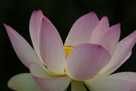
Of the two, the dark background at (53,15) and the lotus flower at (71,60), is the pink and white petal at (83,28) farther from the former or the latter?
the dark background at (53,15)

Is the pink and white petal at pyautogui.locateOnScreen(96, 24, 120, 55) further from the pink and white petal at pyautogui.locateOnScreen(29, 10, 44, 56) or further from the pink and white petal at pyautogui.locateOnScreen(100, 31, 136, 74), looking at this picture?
the pink and white petal at pyautogui.locateOnScreen(29, 10, 44, 56)

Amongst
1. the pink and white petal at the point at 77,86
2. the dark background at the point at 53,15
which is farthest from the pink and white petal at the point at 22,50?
the dark background at the point at 53,15

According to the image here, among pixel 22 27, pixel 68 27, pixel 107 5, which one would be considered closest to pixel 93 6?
pixel 107 5

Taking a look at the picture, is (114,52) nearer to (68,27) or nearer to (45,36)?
(45,36)

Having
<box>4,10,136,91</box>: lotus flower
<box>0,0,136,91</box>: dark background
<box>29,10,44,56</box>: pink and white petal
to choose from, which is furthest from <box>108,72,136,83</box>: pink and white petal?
<box>0,0,136,91</box>: dark background

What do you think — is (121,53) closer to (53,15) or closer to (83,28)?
(83,28)

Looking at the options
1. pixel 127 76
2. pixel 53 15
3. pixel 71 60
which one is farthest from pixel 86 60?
pixel 53 15

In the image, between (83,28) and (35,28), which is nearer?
(35,28)
